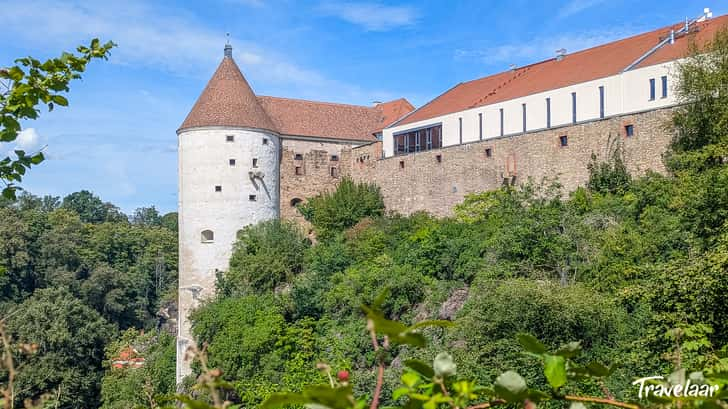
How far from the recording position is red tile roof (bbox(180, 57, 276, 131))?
104 feet

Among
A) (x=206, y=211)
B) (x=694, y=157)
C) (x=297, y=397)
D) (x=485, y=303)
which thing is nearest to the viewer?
(x=297, y=397)

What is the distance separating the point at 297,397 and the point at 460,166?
27657mm

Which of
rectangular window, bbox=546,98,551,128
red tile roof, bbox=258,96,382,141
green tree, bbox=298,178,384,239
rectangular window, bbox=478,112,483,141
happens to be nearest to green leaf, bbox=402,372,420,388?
rectangular window, bbox=546,98,551,128

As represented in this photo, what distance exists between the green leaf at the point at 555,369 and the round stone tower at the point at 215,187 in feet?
95.4

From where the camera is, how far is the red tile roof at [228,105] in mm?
31672

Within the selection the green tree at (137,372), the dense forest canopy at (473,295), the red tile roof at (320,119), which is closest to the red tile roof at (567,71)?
the dense forest canopy at (473,295)

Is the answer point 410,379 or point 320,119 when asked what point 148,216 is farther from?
point 410,379

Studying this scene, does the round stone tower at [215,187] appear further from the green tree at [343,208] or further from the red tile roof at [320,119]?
the red tile roof at [320,119]

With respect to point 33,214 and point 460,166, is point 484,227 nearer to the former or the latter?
point 460,166

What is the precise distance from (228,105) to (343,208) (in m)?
5.79

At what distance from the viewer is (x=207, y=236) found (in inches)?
1214

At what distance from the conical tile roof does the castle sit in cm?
5

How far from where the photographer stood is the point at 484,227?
966 inches

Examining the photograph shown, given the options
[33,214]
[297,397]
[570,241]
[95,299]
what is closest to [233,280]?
[570,241]
